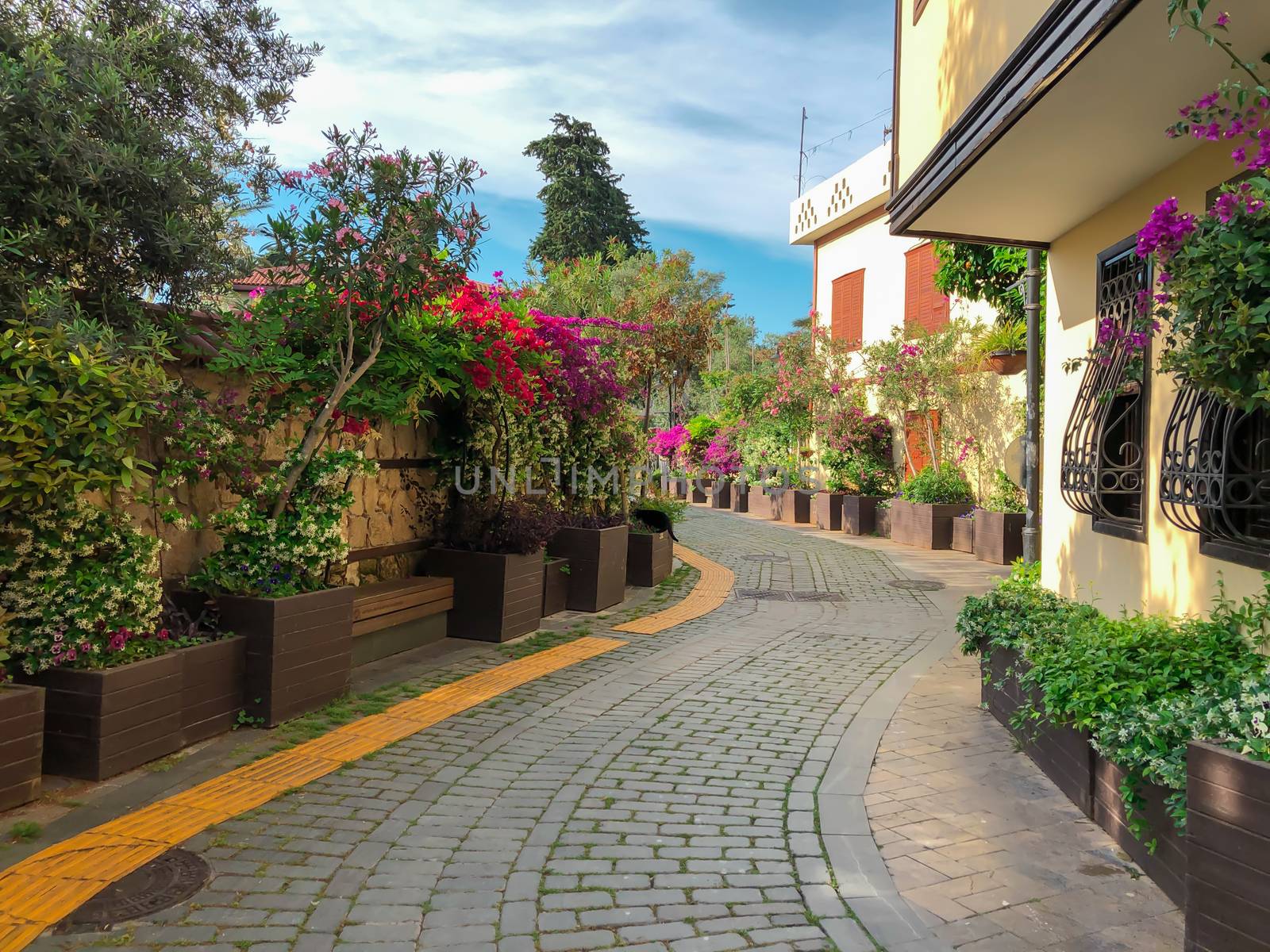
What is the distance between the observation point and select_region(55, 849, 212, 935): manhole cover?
9.96 ft

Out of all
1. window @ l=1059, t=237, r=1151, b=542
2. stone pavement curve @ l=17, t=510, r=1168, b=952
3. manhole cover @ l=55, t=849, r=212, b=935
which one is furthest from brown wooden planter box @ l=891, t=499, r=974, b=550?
manhole cover @ l=55, t=849, r=212, b=935

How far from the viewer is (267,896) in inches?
128

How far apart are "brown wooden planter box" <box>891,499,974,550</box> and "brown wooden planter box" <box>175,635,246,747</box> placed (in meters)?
12.5

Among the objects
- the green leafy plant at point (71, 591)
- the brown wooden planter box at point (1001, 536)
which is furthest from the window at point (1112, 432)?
the brown wooden planter box at point (1001, 536)

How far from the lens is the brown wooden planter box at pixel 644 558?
10938mm

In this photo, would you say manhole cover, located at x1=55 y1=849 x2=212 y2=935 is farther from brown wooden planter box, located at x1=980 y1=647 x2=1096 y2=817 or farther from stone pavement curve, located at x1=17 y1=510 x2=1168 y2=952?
brown wooden planter box, located at x1=980 y1=647 x2=1096 y2=817

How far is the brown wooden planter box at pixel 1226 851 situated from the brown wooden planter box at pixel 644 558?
8.27 meters

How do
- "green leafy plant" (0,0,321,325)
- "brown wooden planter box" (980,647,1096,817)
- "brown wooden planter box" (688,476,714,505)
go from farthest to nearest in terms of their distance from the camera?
"brown wooden planter box" (688,476,714,505), "green leafy plant" (0,0,321,325), "brown wooden planter box" (980,647,1096,817)

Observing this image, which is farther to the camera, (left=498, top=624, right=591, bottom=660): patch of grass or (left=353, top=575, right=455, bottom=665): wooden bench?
(left=498, top=624, right=591, bottom=660): patch of grass

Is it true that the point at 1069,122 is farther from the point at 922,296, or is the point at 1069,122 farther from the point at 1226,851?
the point at 922,296

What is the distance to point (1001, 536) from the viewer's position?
13375 millimetres

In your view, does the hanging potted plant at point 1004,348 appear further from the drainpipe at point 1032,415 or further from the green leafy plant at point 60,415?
the green leafy plant at point 60,415

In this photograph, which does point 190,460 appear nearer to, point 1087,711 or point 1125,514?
point 1087,711

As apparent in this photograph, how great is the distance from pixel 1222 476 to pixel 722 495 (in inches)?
883
